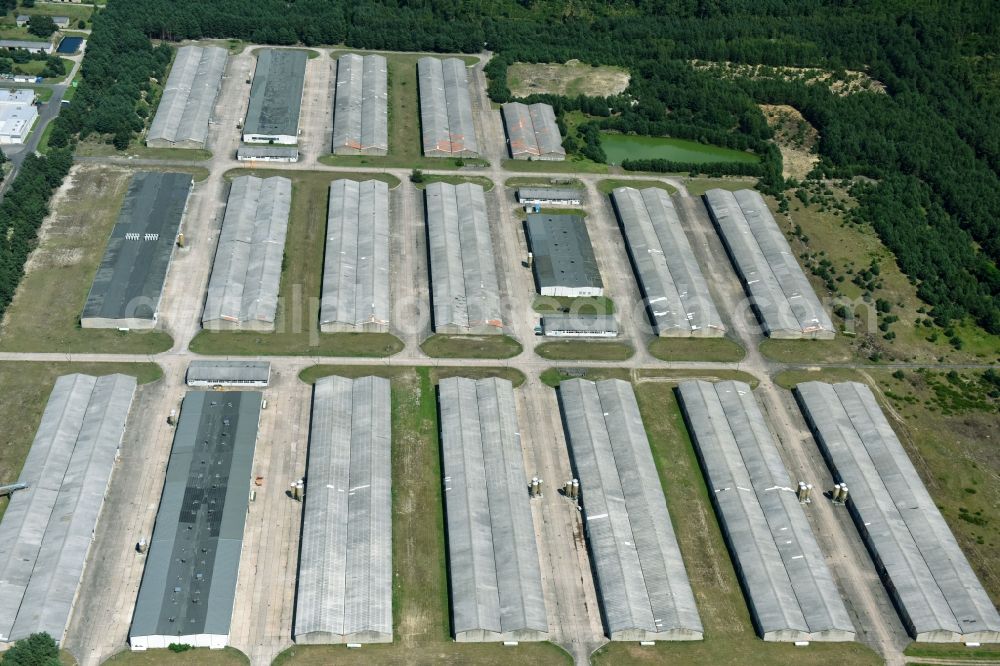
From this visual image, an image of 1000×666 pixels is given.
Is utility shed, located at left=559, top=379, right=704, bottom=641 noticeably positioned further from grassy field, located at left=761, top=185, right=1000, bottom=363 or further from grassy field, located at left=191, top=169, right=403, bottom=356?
grassy field, located at left=761, top=185, right=1000, bottom=363

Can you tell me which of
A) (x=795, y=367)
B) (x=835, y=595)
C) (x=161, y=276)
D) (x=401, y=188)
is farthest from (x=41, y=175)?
(x=835, y=595)

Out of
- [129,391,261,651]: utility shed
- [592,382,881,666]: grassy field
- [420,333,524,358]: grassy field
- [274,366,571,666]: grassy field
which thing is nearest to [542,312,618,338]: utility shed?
[420,333,524,358]: grassy field

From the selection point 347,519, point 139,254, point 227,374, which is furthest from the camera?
point 139,254

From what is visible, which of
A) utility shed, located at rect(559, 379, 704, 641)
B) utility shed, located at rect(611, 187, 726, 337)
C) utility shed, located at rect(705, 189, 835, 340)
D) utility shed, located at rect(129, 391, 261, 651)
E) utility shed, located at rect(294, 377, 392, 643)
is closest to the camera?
utility shed, located at rect(129, 391, 261, 651)

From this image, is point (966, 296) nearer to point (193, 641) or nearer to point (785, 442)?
point (785, 442)

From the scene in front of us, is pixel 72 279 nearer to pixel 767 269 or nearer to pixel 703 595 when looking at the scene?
pixel 703 595

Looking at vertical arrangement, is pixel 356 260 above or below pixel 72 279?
above

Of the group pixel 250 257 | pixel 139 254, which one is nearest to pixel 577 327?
pixel 250 257
